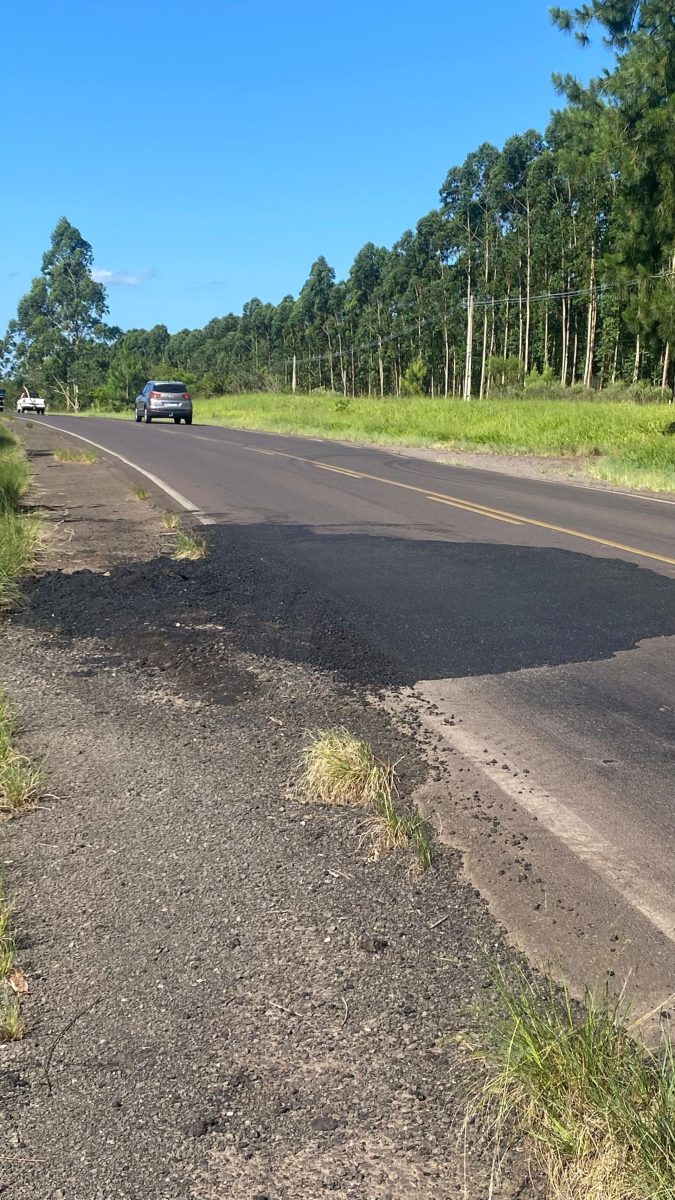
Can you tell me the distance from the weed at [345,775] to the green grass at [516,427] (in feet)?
47.1

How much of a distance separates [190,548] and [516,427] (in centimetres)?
2328

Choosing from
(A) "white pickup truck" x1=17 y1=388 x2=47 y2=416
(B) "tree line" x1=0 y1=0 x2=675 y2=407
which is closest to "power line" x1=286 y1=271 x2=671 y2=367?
(B) "tree line" x1=0 y1=0 x2=675 y2=407

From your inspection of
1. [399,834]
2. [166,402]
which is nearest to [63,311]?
[166,402]

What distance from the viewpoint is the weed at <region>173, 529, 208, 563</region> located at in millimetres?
9977

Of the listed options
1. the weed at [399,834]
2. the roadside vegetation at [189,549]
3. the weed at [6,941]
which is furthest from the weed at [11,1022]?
the roadside vegetation at [189,549]

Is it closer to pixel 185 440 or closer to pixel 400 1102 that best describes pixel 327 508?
pixel 400 1102

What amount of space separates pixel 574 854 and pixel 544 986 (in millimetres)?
930

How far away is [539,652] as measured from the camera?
6531mm

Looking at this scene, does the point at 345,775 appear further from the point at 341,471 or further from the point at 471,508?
the point at 341,471

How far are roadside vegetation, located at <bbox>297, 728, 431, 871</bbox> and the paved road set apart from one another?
0.66 ft

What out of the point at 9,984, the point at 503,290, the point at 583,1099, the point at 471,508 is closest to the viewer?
the point at 583,1099

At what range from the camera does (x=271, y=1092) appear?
245 centimetres

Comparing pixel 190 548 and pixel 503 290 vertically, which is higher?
pixel 503 290

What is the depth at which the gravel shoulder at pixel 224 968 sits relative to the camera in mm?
2260
